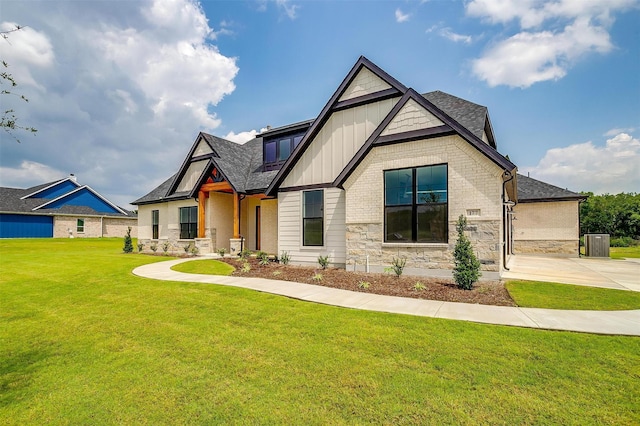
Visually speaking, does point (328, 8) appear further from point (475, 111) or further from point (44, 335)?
point (44, 335)

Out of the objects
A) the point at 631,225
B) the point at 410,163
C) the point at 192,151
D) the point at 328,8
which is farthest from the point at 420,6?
the point at 631,225

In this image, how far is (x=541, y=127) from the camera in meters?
16.5

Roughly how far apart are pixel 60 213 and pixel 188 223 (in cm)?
2766

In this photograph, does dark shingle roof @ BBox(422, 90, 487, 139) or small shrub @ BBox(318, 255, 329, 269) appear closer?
dark shingle roof @ BBox(422, 90, 487, 139)

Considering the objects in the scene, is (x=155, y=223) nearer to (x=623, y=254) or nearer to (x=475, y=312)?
(x=475, y=312)

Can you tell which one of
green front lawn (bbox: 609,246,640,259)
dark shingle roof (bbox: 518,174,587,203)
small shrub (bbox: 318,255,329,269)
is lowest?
green front lawn (bbox: 609,246,640,259)

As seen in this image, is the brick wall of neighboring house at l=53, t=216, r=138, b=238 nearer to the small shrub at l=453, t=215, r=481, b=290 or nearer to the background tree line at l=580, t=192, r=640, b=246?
the small shrub at l=453, t=215, r=481, b=290

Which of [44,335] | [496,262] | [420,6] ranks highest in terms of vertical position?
[420,6]

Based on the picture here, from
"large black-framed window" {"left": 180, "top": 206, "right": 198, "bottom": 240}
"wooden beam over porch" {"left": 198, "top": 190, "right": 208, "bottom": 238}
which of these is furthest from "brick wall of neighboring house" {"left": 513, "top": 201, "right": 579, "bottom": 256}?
"large black-framed window" {"left": 180, "top": 206, "right": 198, "bottom": 240}

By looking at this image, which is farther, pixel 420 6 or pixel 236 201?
pixel 236 201

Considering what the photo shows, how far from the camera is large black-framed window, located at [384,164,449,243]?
10.4 metres

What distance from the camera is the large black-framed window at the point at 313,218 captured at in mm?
13477

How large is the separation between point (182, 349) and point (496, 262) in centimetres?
900

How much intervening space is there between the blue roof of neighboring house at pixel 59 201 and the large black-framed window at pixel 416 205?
138 ft
